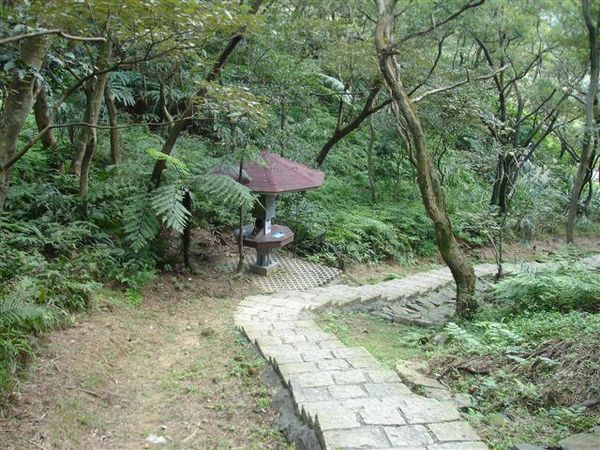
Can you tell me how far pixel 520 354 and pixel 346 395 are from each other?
1.79 metres

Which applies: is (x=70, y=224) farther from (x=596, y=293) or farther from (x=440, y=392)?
(x=596, y=293)

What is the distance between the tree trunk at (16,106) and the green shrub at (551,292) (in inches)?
237

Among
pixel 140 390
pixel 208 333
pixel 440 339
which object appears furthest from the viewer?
pixel 440 339

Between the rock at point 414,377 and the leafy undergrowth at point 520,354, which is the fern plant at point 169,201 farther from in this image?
the rock at point 414,377

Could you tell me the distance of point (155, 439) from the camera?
11.8 feet

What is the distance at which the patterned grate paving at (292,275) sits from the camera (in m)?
7.74

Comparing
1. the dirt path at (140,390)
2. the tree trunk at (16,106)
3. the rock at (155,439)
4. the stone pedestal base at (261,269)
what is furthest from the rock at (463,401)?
the stone pedestal base at (261,269)

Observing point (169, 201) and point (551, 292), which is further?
point (551, 292)

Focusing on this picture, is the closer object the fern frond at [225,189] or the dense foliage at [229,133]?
the dense foliage at [229,133]

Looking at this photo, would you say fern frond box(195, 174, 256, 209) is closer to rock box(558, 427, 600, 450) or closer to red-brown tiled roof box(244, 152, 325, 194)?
red-brown tiled roof box(244, 152, 325, 194)

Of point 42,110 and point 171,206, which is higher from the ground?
point 42,110

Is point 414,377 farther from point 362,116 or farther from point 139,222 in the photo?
point 362,116

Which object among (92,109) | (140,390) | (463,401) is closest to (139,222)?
(92,109)

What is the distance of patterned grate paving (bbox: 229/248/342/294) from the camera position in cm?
774
